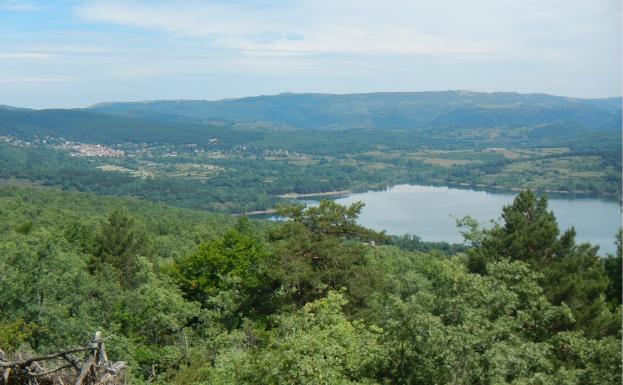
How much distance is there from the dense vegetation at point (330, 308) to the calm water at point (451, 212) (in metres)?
41.7

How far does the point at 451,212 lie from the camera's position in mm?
86812

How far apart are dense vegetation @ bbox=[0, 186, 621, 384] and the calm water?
137 feet

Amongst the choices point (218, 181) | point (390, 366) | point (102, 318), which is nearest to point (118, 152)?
point (218, 181)

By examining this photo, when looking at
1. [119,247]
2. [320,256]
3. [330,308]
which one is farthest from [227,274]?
[330,308]

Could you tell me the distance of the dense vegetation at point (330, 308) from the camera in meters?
7.92

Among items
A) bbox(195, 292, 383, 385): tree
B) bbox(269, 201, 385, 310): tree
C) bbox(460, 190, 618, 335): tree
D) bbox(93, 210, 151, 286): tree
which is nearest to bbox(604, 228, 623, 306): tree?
bbox(460, 190, 618, 335): tree

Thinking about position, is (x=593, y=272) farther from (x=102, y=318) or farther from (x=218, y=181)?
(x=218, y=181)

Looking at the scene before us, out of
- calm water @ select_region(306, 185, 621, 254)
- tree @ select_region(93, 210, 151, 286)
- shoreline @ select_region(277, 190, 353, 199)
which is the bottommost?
shoreline @ select_region(277, 190, 353, 199)

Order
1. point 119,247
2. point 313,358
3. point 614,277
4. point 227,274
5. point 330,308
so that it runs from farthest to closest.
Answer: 1. point 119,247
2. point 227,274
3. point 614,277
4. point 330,308
5. point 313,358

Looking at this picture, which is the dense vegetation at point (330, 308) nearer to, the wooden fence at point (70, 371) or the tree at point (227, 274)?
the tree at point (227, 274)

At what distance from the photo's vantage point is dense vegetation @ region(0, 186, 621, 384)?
792 centimetres

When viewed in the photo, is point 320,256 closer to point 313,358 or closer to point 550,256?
point 550,256

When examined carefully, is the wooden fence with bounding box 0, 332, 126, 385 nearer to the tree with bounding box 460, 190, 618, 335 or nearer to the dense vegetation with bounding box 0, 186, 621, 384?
the dense vegetation with bounding box 0, 186, 621, 384

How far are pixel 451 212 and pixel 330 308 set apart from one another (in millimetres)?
78987
